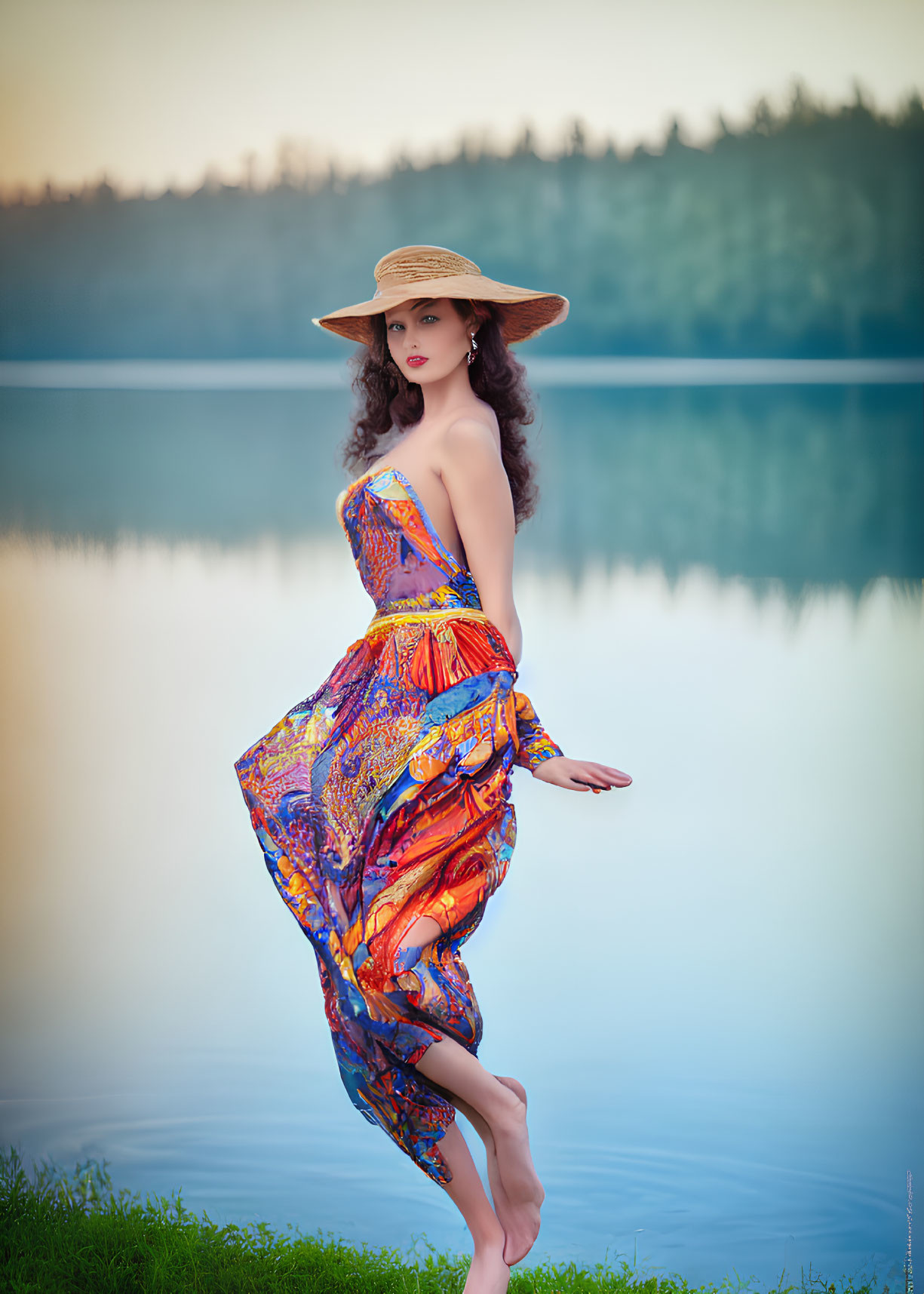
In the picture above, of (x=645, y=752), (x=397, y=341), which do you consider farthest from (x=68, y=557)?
(x=397, y=341)

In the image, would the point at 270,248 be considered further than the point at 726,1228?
Yes

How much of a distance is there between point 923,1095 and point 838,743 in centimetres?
159

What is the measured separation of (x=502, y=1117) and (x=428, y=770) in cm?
65

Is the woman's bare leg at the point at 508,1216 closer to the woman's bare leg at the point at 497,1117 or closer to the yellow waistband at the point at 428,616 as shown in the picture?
the woman's bare leg at the point at 497,1117

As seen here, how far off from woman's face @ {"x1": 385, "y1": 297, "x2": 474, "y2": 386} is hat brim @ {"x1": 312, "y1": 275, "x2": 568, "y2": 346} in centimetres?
3

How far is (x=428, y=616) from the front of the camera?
2.89m

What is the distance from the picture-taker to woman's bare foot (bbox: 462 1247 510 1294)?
279 centimetres

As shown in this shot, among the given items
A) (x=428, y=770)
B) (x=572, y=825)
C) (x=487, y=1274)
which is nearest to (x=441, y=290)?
(x=428, y=770)

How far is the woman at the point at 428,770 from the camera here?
270cm

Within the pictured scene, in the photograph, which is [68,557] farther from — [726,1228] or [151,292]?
[726,1228]

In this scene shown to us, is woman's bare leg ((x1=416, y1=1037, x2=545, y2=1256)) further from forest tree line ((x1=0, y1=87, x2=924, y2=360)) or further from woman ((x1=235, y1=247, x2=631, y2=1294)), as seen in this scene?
forest tree line ((x1=0, y1=87, x2=924, y2=360))

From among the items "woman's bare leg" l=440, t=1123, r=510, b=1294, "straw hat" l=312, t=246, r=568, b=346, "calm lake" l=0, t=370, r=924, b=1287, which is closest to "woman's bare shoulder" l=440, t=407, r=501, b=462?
"straw hat" l=312, t=246, r=568, b=346

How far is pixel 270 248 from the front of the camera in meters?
6.02

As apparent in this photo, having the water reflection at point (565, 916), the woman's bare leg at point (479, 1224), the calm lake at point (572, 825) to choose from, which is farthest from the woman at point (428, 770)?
the water reflection at point (565, 916)
